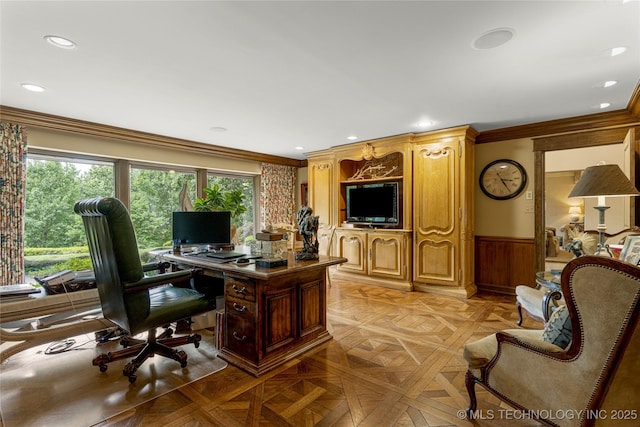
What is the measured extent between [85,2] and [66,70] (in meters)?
1.07

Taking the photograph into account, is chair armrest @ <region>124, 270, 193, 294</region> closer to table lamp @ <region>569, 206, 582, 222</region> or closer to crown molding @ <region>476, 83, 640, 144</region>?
crown molding @ <region>476, 83, 640, 144</region>

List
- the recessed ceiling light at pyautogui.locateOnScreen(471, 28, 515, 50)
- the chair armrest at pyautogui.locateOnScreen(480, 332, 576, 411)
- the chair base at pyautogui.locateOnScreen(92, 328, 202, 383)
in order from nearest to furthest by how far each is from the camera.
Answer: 1. the chair armrest at pyautogui.locateOnScreen(480, 332, 576, 411)
2. the recessed ceiling light at pyautogui.locateOnScreen(471, 28, 515, 50)
3. the chair base at pyautogui.locateOnScreen(92, 328, 202, 383)

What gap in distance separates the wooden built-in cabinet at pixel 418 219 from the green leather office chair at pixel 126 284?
3081 millimetres

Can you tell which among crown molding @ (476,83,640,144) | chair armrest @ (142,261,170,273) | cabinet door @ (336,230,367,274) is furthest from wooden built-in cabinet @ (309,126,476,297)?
chair armrest @ (142,261,170,273)

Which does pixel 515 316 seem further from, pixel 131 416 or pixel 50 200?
pixel 50 200

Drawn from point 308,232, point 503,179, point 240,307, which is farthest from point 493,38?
point 503,179

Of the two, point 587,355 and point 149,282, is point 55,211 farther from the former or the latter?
point 587,355

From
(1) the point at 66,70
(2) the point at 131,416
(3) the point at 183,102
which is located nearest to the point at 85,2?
(1) the point at 66,70

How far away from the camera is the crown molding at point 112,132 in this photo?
10.8 feet

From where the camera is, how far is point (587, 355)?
4.09 ft

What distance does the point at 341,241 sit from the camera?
5230 millimetres

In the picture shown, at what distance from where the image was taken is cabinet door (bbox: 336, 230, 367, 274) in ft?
16.3

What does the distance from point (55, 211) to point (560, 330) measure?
497 centimetres

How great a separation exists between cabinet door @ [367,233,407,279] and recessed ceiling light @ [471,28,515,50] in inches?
115
